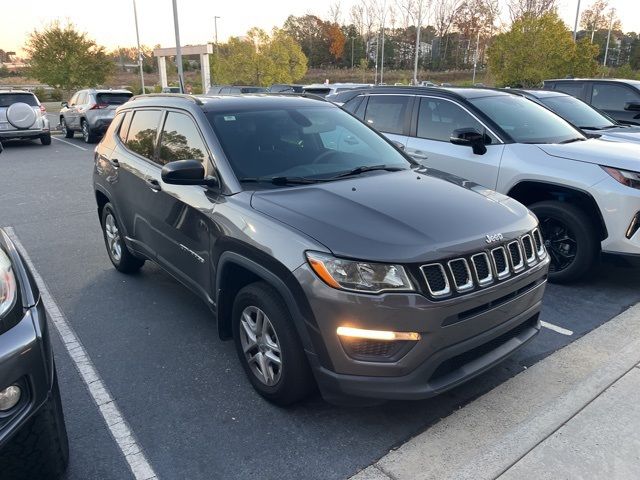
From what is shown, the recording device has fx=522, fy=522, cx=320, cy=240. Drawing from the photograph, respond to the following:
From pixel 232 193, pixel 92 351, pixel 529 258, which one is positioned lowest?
pixel 92 351

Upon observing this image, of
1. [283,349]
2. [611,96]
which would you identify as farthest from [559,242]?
[611,96]

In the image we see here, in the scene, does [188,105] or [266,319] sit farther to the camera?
[188,105]

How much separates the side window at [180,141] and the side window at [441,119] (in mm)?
3070

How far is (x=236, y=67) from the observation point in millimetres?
31125

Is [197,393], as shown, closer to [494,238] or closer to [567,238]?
[494,238]

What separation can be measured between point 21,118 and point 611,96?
14937 mm

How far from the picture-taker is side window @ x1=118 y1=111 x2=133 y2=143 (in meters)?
4.83

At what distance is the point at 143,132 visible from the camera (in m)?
4.49

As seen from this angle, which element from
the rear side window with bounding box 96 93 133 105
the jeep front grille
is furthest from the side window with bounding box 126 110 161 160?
the rear side window with bounding box 96 93 133 105

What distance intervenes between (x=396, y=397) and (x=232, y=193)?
154 centimetres

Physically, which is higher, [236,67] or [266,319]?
[236,67]

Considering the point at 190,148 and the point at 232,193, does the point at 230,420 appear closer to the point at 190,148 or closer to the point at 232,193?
the point at 232,193

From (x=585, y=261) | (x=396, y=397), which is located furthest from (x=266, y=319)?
(x=585, y=261)

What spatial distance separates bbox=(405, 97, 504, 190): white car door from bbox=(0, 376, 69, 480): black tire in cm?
382
